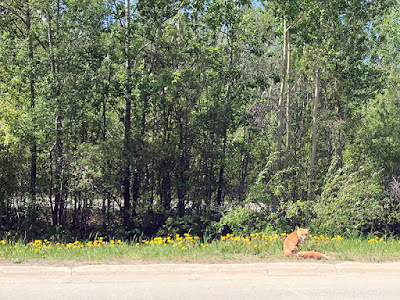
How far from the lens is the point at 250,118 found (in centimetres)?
1911

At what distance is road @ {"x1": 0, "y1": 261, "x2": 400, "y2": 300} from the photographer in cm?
555

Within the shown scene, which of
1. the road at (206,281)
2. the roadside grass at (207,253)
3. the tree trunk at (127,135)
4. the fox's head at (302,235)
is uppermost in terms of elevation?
the tree trunk at (127,135)

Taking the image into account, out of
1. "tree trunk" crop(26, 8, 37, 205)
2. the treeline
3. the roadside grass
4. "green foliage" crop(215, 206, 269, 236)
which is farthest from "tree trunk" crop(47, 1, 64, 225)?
the roadside grass

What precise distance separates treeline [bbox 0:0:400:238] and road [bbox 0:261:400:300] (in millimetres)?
7113

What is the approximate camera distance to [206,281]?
6031 millimetres

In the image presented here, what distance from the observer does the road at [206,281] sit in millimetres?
5554

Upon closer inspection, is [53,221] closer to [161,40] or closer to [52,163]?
[52,163]

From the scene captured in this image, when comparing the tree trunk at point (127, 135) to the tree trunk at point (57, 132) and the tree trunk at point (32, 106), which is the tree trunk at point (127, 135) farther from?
the tree trunk at point (32, 106)

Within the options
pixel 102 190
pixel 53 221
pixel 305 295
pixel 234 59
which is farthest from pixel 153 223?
pixel 305 295

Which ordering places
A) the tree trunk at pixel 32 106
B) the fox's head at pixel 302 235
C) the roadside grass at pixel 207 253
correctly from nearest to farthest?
the roadside grass at pixel 207 253, the fox's head at pixel 302 235, the tree trunk at pixel 32 106

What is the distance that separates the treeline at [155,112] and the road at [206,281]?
23.3 feet

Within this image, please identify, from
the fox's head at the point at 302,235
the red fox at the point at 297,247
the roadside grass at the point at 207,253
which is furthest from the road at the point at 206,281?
the fox's head at the point at 302,235

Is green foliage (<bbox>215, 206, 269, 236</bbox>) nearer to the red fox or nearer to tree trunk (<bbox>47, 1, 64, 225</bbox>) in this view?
the red fox

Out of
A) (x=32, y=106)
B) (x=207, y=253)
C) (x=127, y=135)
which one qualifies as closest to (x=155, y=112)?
(x=127, y=135)
